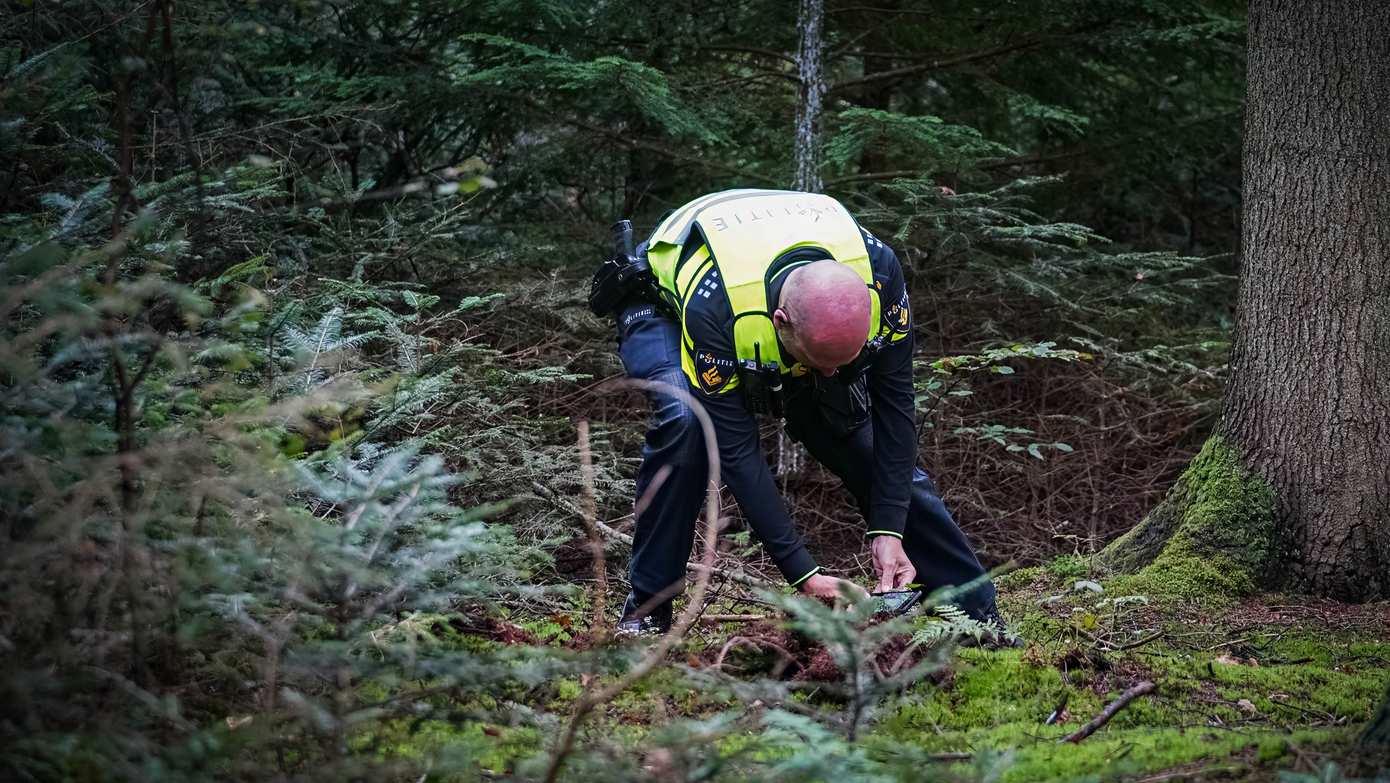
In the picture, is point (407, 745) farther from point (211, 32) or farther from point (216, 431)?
point (211, 32)

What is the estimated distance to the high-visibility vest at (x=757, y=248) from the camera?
3742mm

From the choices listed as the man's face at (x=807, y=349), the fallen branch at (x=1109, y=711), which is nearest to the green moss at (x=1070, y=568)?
the fallen branch at (x=1109, y=711)

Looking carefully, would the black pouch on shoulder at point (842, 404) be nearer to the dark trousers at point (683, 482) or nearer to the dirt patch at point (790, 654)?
the dark trousers at point (683, 482)

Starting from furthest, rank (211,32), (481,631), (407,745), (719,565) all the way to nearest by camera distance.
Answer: (719,565) → (481,631) → (211,32) → (407,745)

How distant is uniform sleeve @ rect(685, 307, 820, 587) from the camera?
379 cm

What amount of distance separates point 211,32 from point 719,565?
323cm

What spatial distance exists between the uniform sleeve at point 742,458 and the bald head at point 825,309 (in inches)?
13.0

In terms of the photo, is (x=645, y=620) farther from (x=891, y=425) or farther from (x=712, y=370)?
(x=891, y=425)

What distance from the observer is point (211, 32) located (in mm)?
3039

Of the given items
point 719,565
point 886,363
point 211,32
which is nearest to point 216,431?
point 211,32

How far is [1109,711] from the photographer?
3.17 m

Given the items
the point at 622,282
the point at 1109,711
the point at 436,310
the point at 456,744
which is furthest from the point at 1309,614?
the point at 436,310

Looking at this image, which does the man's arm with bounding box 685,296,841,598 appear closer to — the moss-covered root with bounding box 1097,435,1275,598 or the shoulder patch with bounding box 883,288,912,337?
the shoulder patch with bounding box 883,288,912,337

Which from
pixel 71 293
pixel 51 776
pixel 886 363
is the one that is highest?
pixel 71 293
